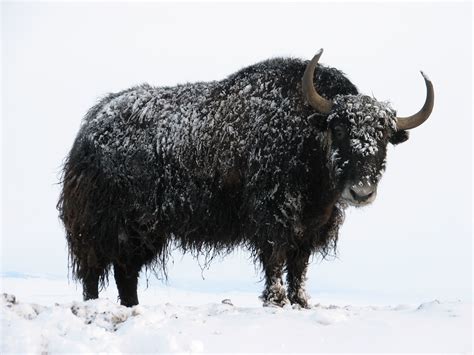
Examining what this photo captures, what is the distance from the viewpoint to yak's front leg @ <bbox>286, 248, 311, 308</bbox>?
7.72m

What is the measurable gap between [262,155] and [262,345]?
107 inches

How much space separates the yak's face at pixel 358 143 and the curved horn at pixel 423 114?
288 millimetres

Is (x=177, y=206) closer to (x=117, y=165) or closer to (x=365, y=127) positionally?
(x=117, y=165)

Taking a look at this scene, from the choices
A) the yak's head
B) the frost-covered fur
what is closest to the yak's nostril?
the yak's head

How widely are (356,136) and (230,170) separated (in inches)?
52.2

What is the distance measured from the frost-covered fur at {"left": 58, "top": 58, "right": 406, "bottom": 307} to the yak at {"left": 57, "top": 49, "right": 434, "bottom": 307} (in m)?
0.01

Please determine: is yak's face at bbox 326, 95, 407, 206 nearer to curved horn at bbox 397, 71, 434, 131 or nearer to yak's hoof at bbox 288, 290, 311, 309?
curved horn at bbox 397, 71, 434, 131

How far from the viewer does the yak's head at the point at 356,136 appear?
706 cm

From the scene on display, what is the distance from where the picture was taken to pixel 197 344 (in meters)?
4.94

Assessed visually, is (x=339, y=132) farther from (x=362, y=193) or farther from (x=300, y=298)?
(x=300, y=298)

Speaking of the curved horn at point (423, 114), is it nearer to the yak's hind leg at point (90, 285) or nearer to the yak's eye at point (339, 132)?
the yak's eye at point (339, 132)

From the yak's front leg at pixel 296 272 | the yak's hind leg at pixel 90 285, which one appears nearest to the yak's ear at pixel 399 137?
the yak's front leg at pixel 296 272

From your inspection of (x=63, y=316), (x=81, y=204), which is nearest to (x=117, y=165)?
(x=81, y=204)

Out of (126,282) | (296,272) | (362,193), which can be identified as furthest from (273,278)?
(126,282)
